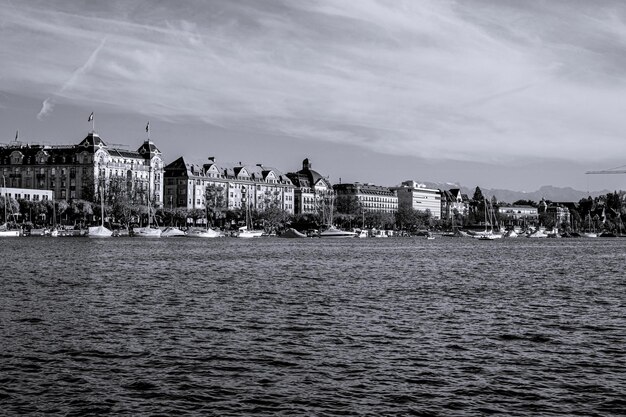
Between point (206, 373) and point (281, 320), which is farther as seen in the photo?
point (281, 320)

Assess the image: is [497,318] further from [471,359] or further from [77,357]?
[77,357]

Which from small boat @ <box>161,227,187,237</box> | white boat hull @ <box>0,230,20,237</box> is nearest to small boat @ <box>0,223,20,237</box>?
white boat hull @ <box>0,230,20,237</box>

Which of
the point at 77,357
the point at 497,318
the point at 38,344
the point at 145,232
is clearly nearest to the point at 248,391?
the point at 77,357

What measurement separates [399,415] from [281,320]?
605 inches

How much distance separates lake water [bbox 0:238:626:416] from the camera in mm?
21156

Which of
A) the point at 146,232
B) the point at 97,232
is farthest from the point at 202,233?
the point at 97,232

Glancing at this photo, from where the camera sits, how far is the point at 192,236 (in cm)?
19438

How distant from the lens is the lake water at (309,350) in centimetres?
2116

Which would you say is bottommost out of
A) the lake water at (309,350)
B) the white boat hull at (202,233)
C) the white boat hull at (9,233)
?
the lake water at (309,350)

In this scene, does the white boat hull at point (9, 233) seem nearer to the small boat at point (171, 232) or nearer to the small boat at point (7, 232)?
the small boat at point (7, 232)

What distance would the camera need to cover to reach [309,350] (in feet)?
91.4

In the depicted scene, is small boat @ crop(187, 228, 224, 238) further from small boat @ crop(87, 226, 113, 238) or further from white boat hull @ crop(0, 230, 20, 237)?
white boat hull @ crop(0, 230, 20, 237)

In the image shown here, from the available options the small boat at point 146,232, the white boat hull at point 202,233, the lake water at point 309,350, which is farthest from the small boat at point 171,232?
the lake water at point 309,350

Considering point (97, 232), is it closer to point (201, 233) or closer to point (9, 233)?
point (9, 233)
